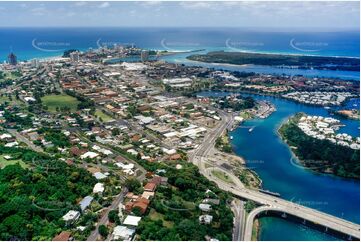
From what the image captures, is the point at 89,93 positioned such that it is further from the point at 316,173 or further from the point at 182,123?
the point at 316,173

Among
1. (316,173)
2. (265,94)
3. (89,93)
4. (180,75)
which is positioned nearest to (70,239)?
(316,173)

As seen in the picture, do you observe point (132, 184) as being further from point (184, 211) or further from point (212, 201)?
point (212, 201)

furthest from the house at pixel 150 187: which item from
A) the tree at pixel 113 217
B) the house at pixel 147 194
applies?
the tree at pixel 113 217

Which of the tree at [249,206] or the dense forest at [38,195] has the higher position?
the dense forest at [38,195]

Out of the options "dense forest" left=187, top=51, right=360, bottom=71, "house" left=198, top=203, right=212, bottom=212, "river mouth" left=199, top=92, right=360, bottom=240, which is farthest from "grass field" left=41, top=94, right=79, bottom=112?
"dense forest" left=187, top=51, right=360, bottom=71

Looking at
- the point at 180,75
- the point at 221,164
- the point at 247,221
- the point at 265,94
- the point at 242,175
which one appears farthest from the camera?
the point at 180,75

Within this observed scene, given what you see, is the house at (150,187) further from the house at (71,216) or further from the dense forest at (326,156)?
the dense forest at (326,156)
